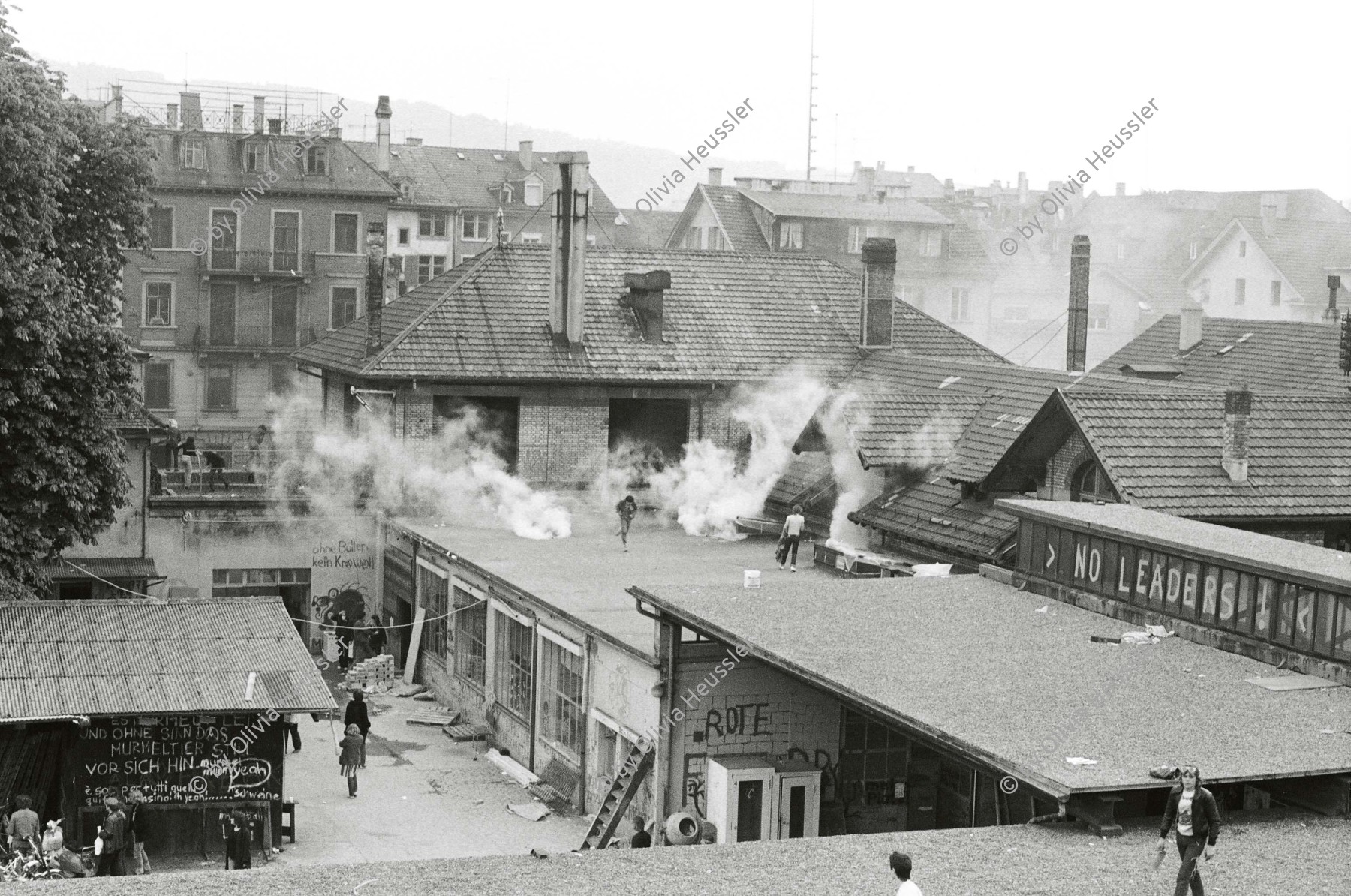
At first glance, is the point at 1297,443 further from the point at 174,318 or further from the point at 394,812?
the point at 174,318

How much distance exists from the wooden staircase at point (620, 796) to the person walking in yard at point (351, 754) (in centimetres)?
424

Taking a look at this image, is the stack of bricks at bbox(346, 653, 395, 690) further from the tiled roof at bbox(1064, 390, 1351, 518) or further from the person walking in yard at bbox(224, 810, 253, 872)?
the tiled roof at bbox(1064, 390, 1351, 518)

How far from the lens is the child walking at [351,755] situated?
84.0 ft

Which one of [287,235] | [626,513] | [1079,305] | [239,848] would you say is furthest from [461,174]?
[239,848]

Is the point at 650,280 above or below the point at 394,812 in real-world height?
above

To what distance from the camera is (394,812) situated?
25.1 metres

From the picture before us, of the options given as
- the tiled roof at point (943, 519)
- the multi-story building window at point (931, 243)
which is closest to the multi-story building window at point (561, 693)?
the tiled roof at point (943, 519)

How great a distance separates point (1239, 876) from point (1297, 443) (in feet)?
45.8

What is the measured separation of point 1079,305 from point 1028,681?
26.3m

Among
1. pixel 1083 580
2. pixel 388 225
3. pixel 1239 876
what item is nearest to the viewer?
pixel 1239 876

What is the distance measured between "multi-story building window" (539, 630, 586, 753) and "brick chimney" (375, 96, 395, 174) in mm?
42450

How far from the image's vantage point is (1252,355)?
41.1 metres

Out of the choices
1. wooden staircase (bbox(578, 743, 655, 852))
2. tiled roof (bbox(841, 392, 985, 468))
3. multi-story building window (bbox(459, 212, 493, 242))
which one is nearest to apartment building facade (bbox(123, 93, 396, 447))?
multi-story building window (bbox(459, 212, 493, 242))

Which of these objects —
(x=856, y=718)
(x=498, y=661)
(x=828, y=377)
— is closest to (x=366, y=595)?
(x=498, y=661)
